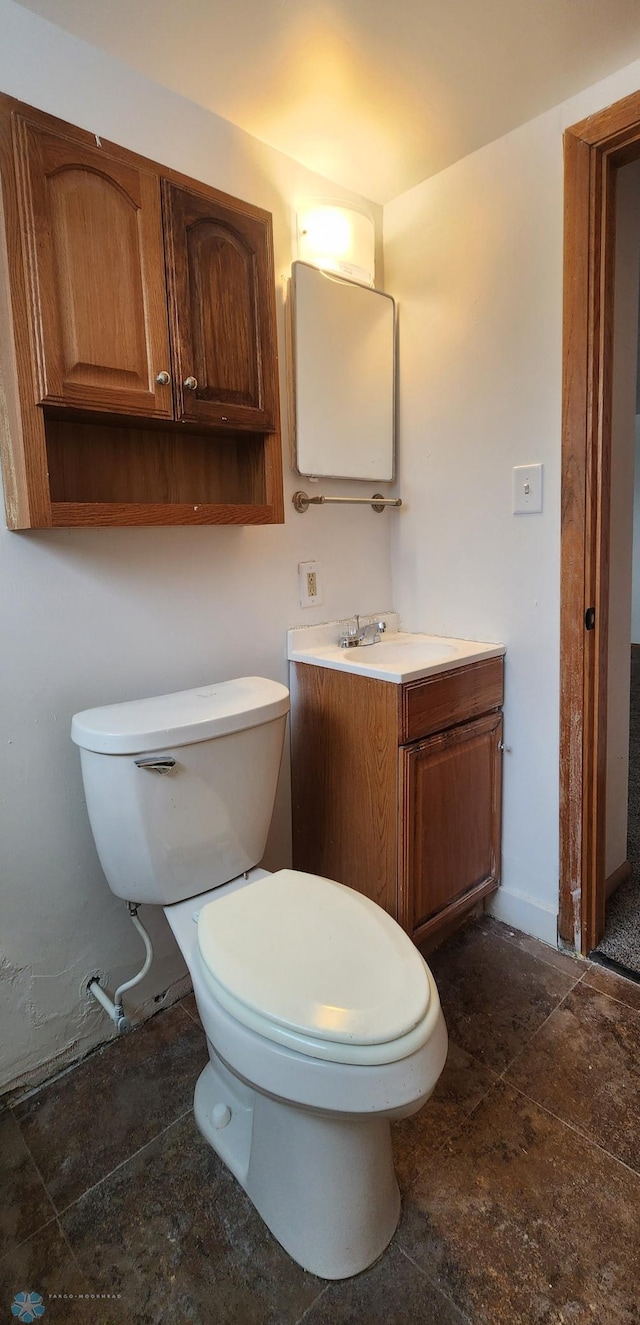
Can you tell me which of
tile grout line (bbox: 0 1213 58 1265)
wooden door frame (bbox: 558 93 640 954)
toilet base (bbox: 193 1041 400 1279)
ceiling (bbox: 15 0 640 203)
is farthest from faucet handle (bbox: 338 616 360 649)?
tile grout line (bbox: 0 1213 58 1265)

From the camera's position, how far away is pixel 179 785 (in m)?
1.18

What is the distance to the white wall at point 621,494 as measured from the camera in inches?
62.1

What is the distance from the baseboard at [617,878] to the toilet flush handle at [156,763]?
140 cm

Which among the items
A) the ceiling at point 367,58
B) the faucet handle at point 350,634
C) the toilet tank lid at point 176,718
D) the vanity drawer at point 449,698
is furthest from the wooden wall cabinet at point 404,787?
the ceiling at point 367,58

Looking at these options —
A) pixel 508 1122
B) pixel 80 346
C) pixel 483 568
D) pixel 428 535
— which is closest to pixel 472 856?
pixel 508 1122

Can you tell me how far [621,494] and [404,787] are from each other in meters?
1.00

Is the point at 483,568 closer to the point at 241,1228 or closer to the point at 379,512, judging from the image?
the point at 379,512

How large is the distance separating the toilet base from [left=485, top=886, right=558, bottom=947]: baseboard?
843 millimetres

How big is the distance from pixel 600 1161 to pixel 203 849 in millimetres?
914

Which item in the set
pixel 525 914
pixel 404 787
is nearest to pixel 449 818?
pixel 404 787

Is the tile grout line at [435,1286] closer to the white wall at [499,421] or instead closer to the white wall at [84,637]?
the white wall at [84,637]

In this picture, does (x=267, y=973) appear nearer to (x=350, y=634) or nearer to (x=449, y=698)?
(x=449, y=698)

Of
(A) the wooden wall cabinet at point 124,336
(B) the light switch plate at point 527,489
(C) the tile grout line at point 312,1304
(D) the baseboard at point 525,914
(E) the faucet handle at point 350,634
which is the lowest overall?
(C) the tile grout line at point 312,1304

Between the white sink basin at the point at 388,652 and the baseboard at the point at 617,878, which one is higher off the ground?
the white sink basin at the point at 388,652
